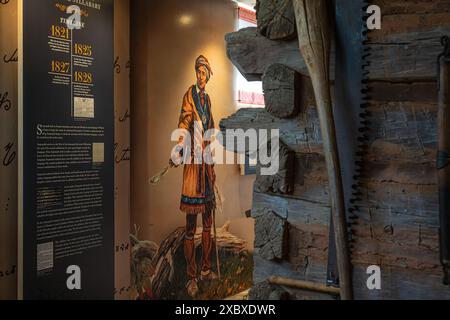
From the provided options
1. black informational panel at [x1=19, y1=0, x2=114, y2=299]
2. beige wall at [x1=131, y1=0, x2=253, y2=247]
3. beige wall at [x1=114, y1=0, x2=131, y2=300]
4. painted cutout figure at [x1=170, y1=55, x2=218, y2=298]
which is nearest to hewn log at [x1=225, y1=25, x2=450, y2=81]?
black informational panel at [x1=19, y1=0, x2=114, y2=299]

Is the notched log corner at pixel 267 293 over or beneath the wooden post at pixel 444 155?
beneath

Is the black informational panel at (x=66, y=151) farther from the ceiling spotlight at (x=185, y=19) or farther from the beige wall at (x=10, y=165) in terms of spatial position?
the ceiling spotlight at (x=185, y=19)

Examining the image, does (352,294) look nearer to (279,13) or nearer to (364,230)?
(364,230)

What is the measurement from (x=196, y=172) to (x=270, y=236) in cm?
247

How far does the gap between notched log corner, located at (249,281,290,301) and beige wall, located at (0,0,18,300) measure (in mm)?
1657


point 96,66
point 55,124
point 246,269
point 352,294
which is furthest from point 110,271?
point 352,294

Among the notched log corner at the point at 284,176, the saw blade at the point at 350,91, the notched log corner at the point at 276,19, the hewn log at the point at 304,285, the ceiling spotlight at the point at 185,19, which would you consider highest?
the ceiling spotlight at the point at 185,19

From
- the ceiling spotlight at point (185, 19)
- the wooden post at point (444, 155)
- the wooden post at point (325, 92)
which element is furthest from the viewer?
the ceiling spotlight at point (185, 19)

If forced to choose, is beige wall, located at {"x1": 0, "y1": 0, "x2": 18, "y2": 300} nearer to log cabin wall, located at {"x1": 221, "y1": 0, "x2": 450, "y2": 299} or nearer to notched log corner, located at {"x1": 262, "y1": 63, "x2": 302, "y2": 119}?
log cabin wall, located at {"x1": 221, "y1": 0, "x2": 450, "y2": 299}

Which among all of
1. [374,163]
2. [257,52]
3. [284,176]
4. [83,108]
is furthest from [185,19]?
[374,163]

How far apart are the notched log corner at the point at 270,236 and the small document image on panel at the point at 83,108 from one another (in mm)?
1783

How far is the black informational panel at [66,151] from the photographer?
2742 millimetres

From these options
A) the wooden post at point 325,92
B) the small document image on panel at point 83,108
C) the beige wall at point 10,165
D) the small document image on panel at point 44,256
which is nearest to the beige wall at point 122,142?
the small document image on panel at point 83,108

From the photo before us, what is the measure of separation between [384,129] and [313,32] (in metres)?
0.38
